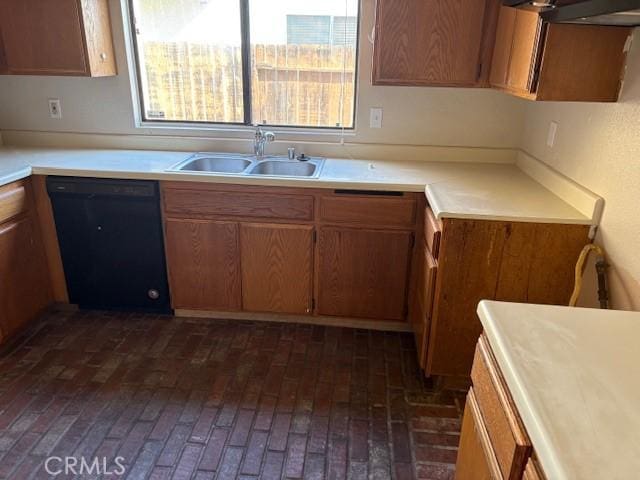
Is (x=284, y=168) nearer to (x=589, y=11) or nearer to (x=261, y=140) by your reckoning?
(x=261, y=140)

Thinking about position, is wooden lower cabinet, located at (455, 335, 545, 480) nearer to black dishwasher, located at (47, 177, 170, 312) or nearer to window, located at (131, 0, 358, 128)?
black dishwasher, located at (47, 177, 170, 312)

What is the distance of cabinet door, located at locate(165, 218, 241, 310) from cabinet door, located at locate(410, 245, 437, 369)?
3.20 feet

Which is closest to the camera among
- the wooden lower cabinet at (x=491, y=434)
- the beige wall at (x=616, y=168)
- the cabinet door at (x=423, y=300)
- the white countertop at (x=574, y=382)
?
the white countertop at (x=574, y=382)

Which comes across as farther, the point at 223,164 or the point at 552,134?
the point at 223,164

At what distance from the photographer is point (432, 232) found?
6.84 feet

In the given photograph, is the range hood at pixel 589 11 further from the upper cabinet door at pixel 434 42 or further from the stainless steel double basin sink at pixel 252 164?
the stainless steel double basin sink at pixel 252 164

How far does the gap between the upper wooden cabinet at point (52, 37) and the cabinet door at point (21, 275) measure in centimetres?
87

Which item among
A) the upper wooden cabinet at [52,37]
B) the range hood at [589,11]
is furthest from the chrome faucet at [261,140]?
the range hood at [589,11]

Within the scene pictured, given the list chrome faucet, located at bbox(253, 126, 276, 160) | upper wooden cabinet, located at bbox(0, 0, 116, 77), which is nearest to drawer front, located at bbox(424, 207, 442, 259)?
chrome faucet, located at bbox(253, 126, 276, 160)

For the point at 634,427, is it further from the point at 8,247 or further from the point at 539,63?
the point at 8,247

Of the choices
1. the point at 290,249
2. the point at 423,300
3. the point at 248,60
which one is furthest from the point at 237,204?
the point at 423,300

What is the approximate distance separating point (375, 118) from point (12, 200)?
2.02m

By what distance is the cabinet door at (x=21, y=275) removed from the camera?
7.89 feet

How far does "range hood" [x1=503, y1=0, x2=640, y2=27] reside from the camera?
1.13 meters
